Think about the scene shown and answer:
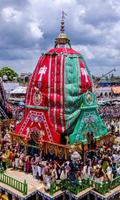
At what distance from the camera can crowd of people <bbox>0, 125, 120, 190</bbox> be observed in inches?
532

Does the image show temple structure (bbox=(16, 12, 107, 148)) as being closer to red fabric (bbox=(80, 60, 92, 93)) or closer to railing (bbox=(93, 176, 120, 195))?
red fabric (bbox=(80, 60, 92, 93))

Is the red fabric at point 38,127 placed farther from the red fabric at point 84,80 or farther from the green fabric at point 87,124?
the red fabric at point 84,80

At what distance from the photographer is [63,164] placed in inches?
561

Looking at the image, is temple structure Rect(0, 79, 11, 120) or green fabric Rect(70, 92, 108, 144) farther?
temple structure Rect(0, 79, 11, 120)

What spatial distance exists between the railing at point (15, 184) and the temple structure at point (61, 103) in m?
2.60

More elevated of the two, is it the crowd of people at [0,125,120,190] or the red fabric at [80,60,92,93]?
the red fabric at [80,60,92,93]

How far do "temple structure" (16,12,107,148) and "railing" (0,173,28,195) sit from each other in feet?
8.52

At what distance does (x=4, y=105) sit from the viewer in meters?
21.8

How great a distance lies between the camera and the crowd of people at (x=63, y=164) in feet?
44.3

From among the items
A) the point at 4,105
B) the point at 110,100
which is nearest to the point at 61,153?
the point at 4,105

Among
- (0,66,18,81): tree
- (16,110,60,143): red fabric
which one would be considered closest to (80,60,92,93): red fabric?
(16,110,60,143): red fabric

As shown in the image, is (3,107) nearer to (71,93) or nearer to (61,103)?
(61,103)

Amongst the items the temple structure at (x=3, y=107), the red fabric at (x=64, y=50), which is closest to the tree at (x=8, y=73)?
the temple structure at (x=3, y=107)

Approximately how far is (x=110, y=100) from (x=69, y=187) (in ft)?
109
